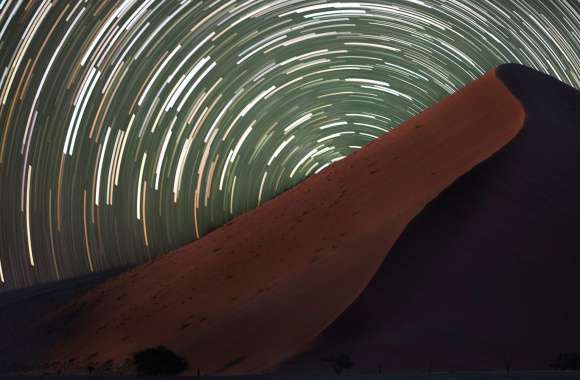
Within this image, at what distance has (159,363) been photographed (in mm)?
23484

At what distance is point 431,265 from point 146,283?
20678 mm

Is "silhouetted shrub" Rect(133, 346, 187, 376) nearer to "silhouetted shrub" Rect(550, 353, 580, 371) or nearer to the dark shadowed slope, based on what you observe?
the dark shadowed slope

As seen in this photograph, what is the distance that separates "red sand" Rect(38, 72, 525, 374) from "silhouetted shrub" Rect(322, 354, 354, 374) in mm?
1495

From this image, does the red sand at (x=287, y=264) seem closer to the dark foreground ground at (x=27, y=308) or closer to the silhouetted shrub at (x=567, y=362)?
the dark foreground ground at (x=27, y=308)

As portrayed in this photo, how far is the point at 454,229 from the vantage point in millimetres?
26641

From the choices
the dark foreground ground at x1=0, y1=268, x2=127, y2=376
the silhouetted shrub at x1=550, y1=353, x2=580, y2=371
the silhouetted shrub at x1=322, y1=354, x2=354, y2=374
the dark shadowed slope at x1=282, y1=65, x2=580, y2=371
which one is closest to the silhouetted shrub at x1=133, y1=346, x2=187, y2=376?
the dark shadowed slope at x1=282, y1=65, x2=580, y2=371

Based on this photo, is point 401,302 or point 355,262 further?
point 355,262

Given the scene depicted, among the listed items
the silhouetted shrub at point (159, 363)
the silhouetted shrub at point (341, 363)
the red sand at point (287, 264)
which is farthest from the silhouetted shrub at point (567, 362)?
the silhouetted shrub at point (159, 363)

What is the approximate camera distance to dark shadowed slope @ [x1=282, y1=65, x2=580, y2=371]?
68.0ft

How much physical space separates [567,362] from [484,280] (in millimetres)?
4781

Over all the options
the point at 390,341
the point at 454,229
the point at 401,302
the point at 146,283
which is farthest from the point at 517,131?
the point at 146,283

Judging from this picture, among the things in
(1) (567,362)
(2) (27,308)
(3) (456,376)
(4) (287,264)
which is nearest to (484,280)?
(1) (567,362)

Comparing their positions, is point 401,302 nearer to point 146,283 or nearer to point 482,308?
point 482,308

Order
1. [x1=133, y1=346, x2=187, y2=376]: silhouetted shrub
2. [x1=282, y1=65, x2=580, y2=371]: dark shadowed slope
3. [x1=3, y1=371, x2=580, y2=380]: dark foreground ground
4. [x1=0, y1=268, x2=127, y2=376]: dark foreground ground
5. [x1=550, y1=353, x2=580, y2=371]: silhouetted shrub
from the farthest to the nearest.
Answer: [x1=0, y1=268, x2=127, y2=376]: dark foreground ground < [x1=133, y1=346, x2=187, y2=376]: silhouetted shrub < [x1=282, y1=65, x2=580, y2=371]: dark shadowed slope < [x1=550, y1=353, x2=580, y2=371]: silhouetted shrub < [x1=3, y1=371, x2=580, y2=380]: dark foreground ground
